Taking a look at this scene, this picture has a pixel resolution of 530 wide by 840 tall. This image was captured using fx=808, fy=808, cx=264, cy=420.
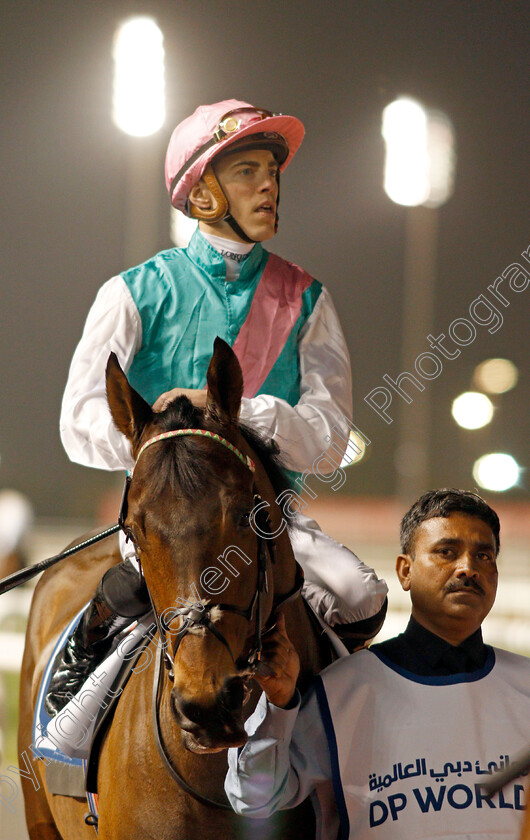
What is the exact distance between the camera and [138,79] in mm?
3369

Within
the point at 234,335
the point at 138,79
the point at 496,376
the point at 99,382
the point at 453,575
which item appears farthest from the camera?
the point at 496,376

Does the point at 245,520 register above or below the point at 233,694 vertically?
above

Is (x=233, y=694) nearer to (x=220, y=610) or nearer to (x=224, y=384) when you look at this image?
(x=220, y=610)

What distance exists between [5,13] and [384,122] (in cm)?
180

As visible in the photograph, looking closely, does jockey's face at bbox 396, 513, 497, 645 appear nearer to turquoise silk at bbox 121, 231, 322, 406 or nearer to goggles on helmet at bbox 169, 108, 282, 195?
turquoise silk at bbox 121, 231, 322, 406

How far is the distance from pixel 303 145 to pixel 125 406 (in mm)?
2612

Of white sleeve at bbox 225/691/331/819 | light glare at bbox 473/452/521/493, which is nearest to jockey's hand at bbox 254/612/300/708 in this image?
white sleeve at bbox 225/691/331/819

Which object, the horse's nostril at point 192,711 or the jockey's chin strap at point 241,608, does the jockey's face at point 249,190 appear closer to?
the jockey's chin strap at point 241,608

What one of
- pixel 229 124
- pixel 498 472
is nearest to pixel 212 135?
pixel 229 124

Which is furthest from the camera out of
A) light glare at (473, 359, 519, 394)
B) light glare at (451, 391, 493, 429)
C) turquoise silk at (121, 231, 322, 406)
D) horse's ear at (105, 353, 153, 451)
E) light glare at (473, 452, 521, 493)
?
light glare at (451, 391, 493, 429)

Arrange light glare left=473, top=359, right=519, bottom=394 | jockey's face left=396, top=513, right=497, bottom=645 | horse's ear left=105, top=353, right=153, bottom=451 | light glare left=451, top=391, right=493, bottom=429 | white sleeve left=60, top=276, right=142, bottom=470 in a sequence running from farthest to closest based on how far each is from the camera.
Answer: light glare left=451, top=391, right=493, bottom=429, light glare left=473, top=359, right=519, bottom=394, white sleeve left=60, top=276, right=142, bottom=470, jockey's face left=396, top=513, right=497, bottom=645, horse's ear left=105, top=353, right=153, bottom=451

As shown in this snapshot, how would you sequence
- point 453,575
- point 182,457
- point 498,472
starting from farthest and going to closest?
point 498,472
point 453,575
point 182,457

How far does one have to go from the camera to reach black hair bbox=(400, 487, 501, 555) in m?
1.31

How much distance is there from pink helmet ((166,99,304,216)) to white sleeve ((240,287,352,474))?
0.36 m
